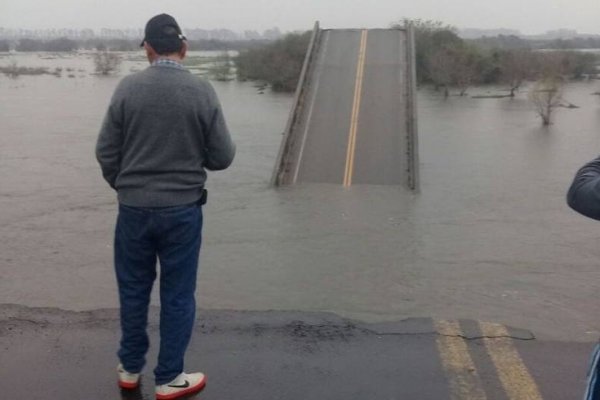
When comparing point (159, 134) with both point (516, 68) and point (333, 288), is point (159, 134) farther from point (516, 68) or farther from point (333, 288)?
point (516, 68)

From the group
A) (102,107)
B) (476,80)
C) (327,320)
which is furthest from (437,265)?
(476,80)

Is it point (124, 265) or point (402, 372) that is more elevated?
point (124, 265)

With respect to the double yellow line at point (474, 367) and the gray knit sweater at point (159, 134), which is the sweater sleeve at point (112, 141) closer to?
the gray knit sweater at point (159, 134)

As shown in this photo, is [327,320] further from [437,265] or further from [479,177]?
[479,177]

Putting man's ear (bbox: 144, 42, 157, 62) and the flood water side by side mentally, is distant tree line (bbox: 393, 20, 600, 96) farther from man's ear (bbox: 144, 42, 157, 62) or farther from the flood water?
man's ear (bbox: 144, 42, 157, 62)

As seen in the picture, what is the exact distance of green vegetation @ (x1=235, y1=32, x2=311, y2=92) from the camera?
56.3 m

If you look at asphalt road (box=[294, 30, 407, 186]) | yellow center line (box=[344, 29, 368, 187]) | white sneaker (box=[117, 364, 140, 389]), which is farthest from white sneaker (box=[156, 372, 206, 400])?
asphalt road (box=[294, 30, 407, 186])

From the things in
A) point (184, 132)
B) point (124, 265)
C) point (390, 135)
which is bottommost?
point (390, 135)

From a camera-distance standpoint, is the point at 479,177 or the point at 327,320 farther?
the point at 479,177

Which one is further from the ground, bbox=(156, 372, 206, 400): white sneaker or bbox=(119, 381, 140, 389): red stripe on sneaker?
bbox=(156, 372, 206, 400): white sneaker

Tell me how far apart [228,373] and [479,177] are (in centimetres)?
1356

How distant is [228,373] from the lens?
4098 millimetres

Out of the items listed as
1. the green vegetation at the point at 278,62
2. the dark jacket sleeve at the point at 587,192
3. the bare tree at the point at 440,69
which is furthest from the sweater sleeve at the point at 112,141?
the green vegetation at the point at 278,62

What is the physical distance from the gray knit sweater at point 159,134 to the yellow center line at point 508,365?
2.02 meters
